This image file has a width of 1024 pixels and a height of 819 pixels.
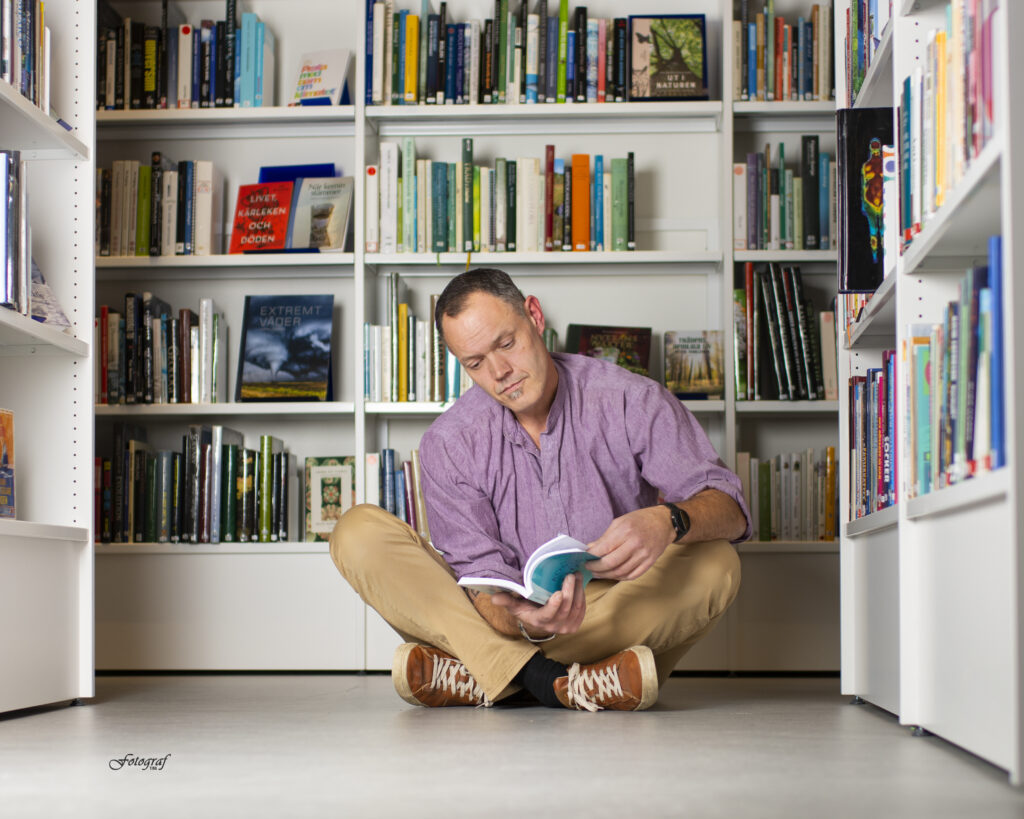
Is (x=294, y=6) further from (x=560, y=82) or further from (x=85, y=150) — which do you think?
(x=85, y=150)

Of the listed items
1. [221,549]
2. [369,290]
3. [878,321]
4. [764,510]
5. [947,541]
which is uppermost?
[369,290]

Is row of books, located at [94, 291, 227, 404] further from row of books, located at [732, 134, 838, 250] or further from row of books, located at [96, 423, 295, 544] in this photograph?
row of books, located at [732, 134, 838, 250]

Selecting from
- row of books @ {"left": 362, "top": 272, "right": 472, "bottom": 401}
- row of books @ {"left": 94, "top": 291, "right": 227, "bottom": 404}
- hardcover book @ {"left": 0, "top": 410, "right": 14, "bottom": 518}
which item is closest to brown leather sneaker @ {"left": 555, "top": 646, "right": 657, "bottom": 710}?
hardcover book @ {"left": 0, "top": 410, "right": 14, "bottom": 518}

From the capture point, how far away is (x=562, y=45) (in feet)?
11.0

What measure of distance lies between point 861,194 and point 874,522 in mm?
554

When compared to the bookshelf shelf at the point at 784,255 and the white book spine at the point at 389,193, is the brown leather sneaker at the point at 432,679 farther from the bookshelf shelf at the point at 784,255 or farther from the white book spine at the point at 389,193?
the bookshelf shelf at the point at 784,255

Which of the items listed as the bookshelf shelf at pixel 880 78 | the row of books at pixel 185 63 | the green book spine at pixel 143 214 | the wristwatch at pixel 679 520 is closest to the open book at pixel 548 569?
the wristwatch at pixel 679 520

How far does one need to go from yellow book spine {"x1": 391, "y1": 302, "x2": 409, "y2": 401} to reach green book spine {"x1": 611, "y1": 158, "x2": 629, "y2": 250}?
2.10 feet

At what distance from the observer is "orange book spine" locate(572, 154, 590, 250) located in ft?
11.0

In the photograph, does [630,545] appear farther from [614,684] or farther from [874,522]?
[874,522]

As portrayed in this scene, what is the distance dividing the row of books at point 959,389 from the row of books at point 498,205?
1.73m

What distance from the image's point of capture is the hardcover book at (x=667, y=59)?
338cm

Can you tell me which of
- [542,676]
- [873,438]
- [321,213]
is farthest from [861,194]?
[321,213]

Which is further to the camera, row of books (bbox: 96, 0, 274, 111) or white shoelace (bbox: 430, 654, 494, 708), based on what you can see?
row of books (bbox: 96, 0, 274, 111)
